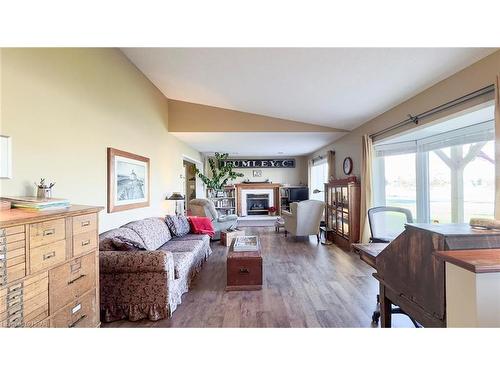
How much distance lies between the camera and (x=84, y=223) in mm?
1665

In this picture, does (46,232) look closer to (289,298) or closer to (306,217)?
(289,298)

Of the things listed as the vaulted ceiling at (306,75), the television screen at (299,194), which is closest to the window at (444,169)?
the vaulted ceiling at (306,75)

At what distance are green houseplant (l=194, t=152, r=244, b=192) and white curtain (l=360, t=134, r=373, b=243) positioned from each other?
4411 mm

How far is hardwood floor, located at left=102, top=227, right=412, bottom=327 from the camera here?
211 cm

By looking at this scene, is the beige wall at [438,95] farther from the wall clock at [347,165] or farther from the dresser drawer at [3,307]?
the dresser drawer at [3,307]

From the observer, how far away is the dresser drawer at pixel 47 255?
129 centimetres

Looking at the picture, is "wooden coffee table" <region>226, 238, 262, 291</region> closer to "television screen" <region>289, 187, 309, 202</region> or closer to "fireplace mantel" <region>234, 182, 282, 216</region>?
"fireplace mantel" <region>234, 182, 282, 216</region>

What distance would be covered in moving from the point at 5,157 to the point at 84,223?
0.68 meters

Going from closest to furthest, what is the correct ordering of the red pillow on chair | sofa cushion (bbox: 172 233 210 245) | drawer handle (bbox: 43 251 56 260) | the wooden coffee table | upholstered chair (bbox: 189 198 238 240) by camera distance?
1. drawer handle (bbox: 43 251 56 260)
2. the wooden coffee table
3. sofa cushion (bbox: 172 233 210 245)
4. the red pillow on chair
5. upholstered chair (bbox: 189 198 238 240)

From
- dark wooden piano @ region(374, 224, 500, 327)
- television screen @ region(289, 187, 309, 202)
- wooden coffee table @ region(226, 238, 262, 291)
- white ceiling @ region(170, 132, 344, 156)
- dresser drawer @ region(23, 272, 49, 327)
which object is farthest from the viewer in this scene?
television screen @ region(289, 187, 309, 202)

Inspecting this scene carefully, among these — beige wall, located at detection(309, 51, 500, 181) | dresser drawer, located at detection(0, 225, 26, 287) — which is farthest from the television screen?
dresser drawer, located at detection(0, 225, 26, 287)

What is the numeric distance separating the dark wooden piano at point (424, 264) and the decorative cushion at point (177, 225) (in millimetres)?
3298
